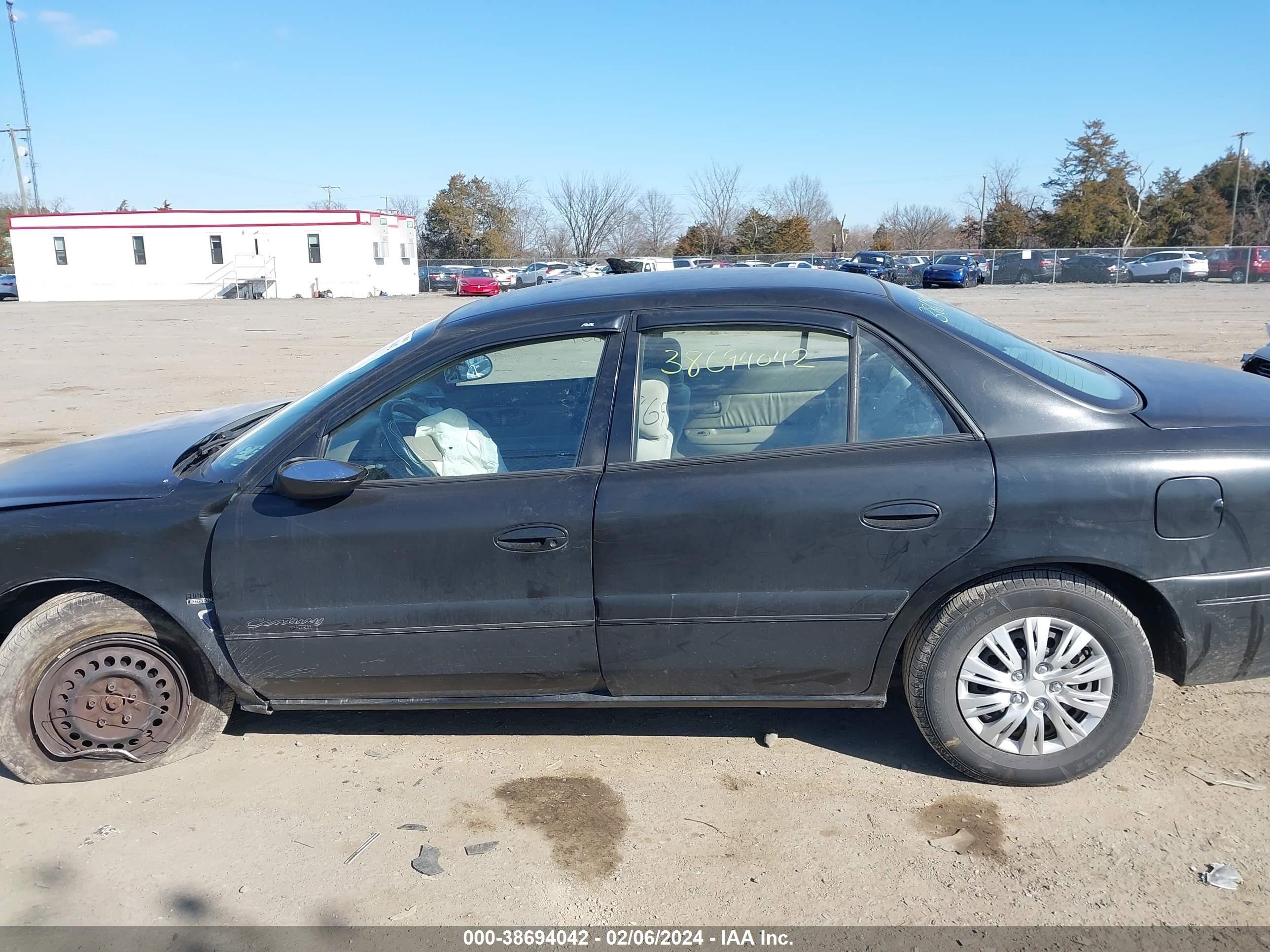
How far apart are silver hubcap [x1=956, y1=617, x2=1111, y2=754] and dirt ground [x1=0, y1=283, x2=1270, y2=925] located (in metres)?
0.23

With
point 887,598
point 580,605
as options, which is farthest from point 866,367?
point 580,605

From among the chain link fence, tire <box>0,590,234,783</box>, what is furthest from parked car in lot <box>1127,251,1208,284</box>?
tire <box>0,590,234,783</box>

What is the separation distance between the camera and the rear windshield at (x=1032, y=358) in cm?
320

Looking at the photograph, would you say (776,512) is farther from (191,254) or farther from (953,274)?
(191,254)

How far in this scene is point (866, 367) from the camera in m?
3.18

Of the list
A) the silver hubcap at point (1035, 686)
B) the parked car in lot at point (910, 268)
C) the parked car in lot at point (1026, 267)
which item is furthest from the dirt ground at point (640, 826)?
the parked car in lot at point (1026, 267)

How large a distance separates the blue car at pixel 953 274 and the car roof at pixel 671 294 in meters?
39.8

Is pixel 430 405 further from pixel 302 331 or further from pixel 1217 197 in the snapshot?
pixel 1217 197

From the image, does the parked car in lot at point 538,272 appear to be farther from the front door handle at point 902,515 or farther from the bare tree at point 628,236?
the front door handle at point 902,515

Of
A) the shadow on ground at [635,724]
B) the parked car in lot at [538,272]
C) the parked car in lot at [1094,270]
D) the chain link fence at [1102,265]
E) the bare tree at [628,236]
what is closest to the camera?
the shadow on ground at [635,724]

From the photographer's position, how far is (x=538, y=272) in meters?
51.4

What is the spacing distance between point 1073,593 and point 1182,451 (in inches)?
21.9

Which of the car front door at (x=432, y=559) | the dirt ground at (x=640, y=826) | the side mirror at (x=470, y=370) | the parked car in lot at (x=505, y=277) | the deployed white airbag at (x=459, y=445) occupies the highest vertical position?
the parked car in lot at (x=505, y=277)

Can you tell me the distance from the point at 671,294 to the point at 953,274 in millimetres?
40799
